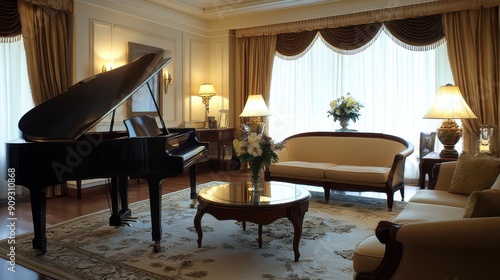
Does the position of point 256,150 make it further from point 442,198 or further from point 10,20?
point 10,20

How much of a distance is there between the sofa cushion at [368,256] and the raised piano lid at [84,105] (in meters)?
2.00

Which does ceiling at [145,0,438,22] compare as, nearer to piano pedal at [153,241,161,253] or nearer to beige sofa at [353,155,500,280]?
piano pedal at [153,241,161,253]

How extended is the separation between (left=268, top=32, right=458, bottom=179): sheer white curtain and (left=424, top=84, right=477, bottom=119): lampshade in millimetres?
1309

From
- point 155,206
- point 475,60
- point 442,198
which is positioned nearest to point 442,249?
point 442,198

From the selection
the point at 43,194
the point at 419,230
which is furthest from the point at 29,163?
the point at 419,230

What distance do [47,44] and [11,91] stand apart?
29.0 inches

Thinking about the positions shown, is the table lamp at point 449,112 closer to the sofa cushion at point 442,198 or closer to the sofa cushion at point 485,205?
the sofa cushion at point 442,198

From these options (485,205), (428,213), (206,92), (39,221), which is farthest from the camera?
(206,92)

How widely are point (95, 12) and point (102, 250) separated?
144 inches

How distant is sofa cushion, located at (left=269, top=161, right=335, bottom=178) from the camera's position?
15.4 ft

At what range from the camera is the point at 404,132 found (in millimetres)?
5992

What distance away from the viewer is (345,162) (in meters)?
5.26

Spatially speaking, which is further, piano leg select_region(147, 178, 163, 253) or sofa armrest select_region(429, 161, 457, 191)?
sofa armrest select_region(429, 161, 457, 191)

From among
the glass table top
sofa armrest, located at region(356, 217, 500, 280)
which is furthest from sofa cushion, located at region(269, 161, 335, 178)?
sofa armrest, located at region(356, 217, 500, 280)
